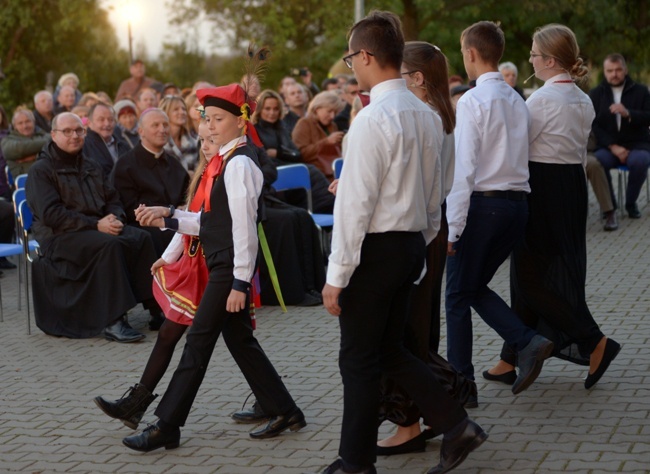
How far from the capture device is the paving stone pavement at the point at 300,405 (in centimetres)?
539

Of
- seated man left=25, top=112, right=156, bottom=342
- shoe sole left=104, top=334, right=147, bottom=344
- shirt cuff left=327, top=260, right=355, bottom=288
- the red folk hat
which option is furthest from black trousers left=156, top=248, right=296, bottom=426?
seated man left=25, top=112, right=156, bottom=342

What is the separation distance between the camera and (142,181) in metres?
9.35

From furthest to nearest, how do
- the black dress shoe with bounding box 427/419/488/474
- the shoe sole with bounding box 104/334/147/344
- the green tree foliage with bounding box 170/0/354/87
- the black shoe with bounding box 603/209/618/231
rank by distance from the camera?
the green tree foliage with bounding box 170/0/354/87 < the black shoe with bounding box 603/209/618/231 < the shoe sole with bounding box 104/334/147/344 < the black dress shoe with bounding box 427/419/488/474

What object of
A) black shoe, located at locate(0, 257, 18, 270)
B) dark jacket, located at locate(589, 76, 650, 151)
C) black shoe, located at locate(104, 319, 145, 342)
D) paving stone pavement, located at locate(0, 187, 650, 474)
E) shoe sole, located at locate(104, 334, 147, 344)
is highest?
dark jacket, located at locate(589, 76, 650, 151)

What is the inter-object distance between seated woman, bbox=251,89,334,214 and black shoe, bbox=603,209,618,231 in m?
3.37

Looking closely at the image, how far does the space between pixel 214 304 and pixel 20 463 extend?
122 cm

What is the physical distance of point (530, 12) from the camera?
26609 mm

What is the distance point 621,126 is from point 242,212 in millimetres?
9257

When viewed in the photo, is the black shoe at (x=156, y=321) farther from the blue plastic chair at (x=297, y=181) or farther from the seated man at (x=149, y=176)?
the blue plastic chair at (x=297, y=181)

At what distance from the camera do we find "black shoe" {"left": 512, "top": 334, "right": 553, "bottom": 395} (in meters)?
6.15

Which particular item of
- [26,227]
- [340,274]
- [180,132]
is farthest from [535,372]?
[180,132]

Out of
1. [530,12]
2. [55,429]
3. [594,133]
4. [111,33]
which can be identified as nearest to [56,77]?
[111,33]

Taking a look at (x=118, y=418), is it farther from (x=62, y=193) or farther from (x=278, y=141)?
(x=278, y=141)

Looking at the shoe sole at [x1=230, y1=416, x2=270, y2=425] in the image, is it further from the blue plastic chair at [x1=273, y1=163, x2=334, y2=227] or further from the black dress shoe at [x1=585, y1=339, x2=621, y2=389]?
the blue plastic chair at [x1=273, y1=163, x2=334, y2=227]
